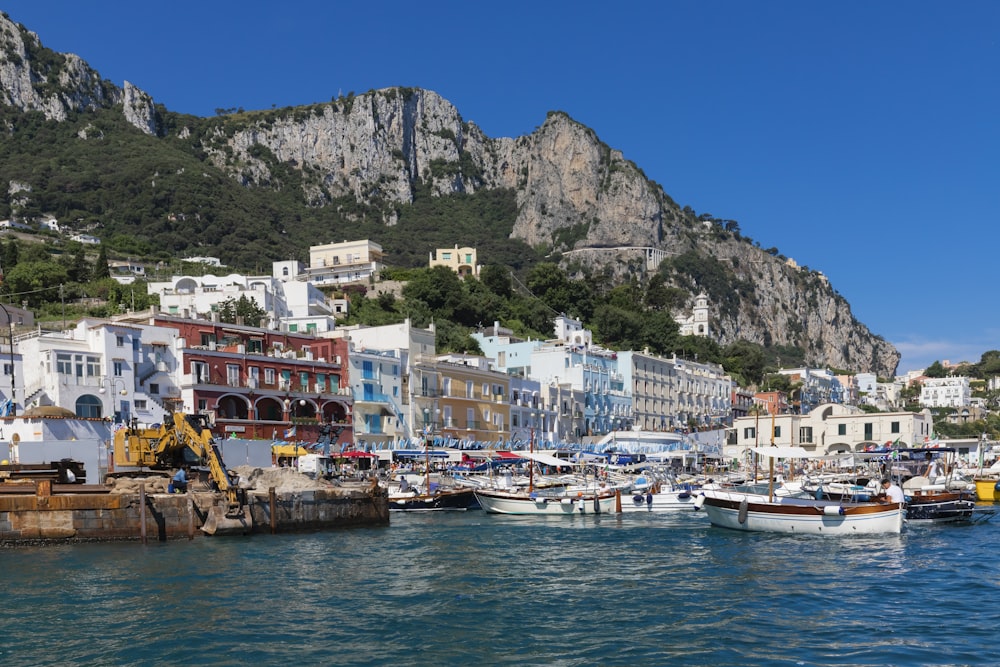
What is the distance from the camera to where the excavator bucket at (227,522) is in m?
40.8

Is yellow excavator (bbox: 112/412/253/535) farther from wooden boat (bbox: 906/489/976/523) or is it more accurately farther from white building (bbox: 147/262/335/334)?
white building (bbox: 147/262/335/334)

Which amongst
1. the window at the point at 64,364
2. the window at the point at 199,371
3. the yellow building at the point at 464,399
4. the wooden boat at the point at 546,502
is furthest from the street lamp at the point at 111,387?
the yellow building at the point at 464,399

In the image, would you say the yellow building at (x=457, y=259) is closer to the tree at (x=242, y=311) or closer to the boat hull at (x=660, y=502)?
the tree at (x=242, y=311)

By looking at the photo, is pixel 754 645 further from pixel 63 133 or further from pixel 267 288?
pixel 63 133

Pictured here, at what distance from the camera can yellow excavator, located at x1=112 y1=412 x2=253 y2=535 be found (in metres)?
41.7

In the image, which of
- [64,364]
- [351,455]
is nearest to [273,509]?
[64,364]

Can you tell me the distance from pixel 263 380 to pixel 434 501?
796 inches

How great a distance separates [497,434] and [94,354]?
40084mm

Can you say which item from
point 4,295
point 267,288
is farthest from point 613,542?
point 4,295

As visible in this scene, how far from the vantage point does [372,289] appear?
132500mm

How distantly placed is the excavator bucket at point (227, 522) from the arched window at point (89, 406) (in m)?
24.6

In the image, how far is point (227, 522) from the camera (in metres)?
41.2

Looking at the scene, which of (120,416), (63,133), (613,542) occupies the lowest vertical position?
(613,542)

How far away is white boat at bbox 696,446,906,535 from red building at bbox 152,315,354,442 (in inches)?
1411
